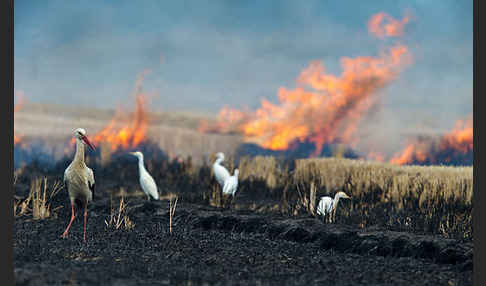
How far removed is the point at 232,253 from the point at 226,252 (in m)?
0.10

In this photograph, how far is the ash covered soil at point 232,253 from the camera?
610cm

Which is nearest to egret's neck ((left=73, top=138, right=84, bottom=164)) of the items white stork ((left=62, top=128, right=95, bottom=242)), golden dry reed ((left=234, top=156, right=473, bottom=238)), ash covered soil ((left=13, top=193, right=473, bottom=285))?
white stork ((left=62, top=128, right=95, bottom=242))

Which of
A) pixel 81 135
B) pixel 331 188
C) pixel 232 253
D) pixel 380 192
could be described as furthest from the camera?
pixel 331 188

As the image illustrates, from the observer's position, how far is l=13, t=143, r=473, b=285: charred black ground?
6129mm

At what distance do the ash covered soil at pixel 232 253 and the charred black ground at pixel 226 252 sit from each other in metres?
0.01

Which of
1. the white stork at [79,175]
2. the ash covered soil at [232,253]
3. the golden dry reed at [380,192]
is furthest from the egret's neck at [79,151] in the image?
the golden dry reed at [380,192]

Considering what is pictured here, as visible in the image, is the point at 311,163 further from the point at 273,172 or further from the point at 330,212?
the point at 330,212

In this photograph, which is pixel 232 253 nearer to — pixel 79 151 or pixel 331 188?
pixel 79 151

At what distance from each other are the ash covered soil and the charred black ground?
0.04 ft

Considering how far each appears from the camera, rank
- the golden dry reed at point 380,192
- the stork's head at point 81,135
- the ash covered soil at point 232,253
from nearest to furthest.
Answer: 1. the ash covered soil at point 232,253
2. the stork's head at point 81,135
3. the golden dry reed at point 380,192

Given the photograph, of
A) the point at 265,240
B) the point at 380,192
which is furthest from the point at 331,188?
the point at 265,240

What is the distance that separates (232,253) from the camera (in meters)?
7.43

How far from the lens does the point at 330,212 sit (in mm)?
9414

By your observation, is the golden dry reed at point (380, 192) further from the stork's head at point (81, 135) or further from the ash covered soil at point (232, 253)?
the stork's head at point (81, 135)
